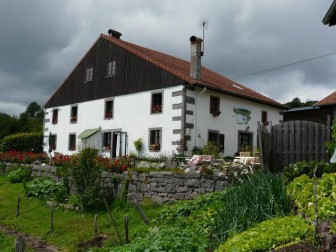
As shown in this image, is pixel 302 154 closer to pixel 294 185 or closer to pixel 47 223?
pixel 294 185

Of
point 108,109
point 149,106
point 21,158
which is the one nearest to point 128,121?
point 149,106

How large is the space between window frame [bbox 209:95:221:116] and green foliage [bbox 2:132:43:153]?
655 inches

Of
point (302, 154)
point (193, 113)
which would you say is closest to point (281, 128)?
point (302, 154)

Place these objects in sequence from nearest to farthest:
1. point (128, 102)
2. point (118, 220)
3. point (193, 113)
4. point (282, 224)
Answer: point (282, 224) → point (118, 220) → point (193, 113) → point (128, 102)

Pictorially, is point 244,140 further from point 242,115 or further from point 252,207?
point 252,207

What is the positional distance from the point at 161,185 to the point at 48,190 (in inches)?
208

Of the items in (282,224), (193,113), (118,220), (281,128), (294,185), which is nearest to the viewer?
(282,224)

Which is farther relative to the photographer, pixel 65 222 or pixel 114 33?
pixel 114 33

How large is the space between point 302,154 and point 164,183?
4.06 metres

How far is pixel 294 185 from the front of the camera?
5.74 m

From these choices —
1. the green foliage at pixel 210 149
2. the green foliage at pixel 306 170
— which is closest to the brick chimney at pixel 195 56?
the green foliage at pixel 210 149

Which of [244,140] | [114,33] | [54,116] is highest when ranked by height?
[114,33]

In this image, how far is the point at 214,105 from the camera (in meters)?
21.4

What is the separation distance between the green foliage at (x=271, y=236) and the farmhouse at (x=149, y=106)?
13.9 metres
